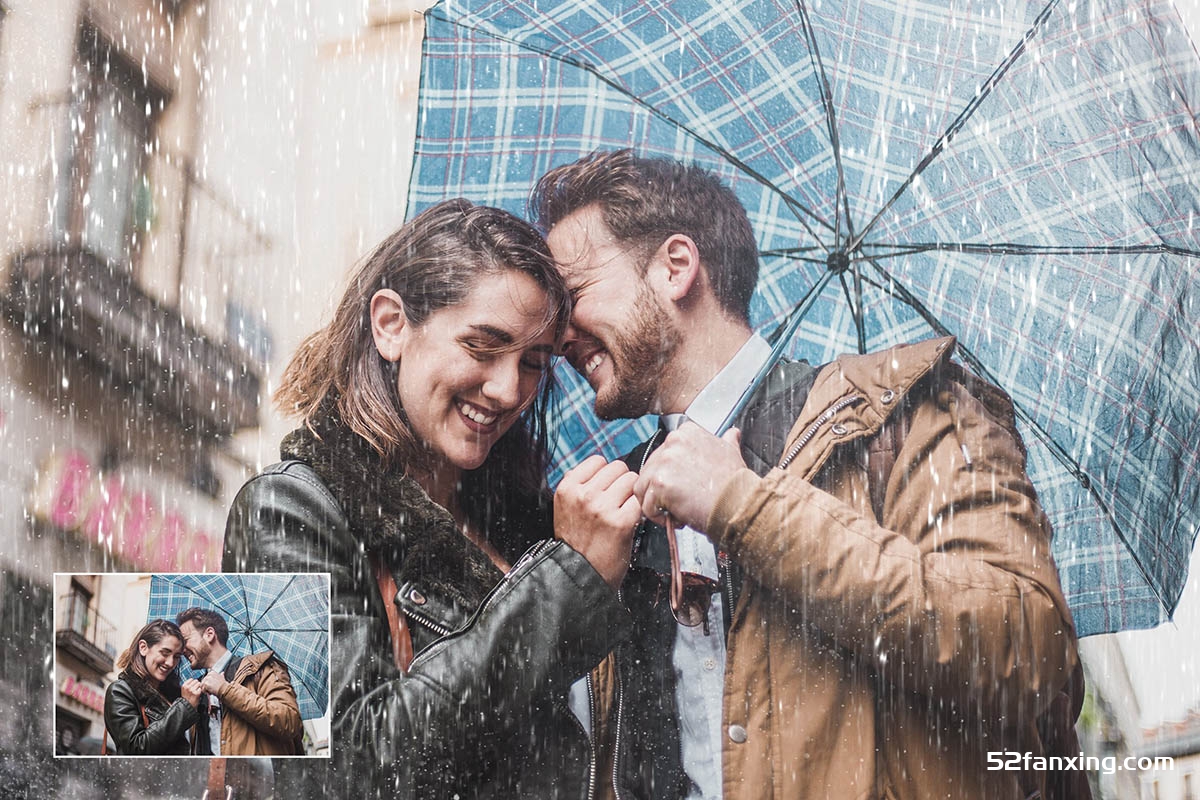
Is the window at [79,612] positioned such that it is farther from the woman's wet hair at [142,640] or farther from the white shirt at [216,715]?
the white shirt at [216,715]

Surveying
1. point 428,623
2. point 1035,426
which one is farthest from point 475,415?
point 1035,426

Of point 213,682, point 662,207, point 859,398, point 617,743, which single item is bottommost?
point 617,743

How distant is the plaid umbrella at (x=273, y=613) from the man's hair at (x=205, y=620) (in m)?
0.02

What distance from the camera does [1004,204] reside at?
4.16 meters

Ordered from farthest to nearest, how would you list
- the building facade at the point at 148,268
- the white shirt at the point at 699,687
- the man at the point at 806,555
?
1. the building facade at the point at 148,268
2. the white shirt at the point at 699,687
3. the man at the point at 806,555

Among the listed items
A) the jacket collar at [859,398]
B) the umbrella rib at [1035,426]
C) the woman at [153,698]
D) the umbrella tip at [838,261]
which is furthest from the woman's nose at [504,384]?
the woman at [153,698]

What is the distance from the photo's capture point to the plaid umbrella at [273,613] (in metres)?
4.22

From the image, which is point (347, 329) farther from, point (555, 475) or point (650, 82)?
point (650, 82)

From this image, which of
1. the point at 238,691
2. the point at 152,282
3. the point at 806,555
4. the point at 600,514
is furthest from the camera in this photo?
the point at 152,282

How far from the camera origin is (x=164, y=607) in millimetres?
4316

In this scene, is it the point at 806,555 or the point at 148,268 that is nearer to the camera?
the point at 806,555

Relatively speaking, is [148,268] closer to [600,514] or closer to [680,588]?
[600,514]

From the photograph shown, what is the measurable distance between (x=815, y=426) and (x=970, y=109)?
4.04 feet

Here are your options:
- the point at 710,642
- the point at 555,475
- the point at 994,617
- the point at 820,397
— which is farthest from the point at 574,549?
the point at 994,617
